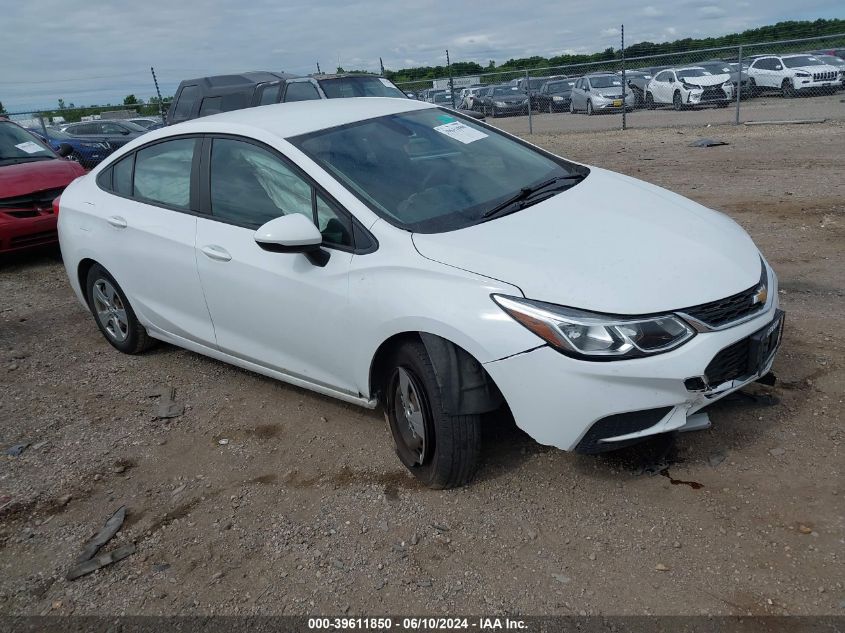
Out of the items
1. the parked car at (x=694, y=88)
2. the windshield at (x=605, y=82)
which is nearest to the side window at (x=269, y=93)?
the parked car at (x=694, y=88)

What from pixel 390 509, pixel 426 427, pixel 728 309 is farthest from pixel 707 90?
pixel 390 509

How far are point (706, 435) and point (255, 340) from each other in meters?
2.33

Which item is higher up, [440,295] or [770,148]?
[440,295]

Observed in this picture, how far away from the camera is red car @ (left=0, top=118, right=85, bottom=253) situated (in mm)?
7727

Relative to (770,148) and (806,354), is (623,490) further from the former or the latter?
(770,148)

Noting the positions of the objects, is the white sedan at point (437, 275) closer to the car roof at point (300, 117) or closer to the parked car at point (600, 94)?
the car roof at point (300, 117)

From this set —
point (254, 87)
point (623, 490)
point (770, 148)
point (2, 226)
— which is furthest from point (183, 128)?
point (770, 148)

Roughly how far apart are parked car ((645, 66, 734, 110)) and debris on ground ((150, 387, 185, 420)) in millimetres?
19117

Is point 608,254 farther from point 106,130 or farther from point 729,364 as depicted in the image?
point 106,130

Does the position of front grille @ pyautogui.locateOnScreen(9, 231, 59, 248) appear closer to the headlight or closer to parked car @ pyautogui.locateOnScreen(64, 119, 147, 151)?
the headlight

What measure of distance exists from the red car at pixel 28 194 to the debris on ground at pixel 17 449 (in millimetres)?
4493

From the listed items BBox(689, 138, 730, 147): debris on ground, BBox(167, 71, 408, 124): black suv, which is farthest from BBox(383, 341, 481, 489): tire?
BBox(689, 138, 730, 147): debris on ground

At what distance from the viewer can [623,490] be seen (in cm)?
313

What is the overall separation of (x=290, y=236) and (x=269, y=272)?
1.51 feet
